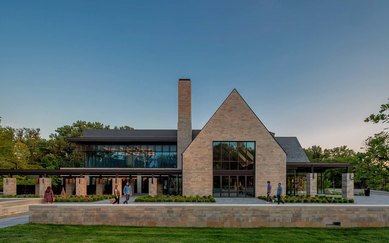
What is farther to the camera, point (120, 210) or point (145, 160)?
point (145, 160)

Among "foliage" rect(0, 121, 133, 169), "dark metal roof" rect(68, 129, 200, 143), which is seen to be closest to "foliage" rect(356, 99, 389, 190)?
"dark metal roof" rect(68, 129, 200, 143)

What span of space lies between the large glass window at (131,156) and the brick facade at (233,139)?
6.86m

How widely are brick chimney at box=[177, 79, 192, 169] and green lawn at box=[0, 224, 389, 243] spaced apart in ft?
62.9

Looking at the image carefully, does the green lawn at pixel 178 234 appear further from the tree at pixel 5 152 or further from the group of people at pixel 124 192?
the tree at pixel 5 152

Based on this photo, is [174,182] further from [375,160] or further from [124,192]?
[375,160]

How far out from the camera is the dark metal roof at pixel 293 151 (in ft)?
105

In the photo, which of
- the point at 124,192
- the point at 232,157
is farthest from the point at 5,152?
the point at 232,157

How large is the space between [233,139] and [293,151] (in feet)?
27.9

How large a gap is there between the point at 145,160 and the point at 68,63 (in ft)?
45.2

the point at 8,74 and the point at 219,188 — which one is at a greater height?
the point at 8,74

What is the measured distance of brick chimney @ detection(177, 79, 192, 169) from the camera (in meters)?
33.7

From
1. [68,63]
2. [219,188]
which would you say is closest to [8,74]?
[68,63]

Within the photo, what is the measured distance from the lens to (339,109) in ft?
105

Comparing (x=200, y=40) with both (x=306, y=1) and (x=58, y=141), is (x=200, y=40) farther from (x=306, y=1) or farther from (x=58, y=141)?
(x=58, y=141)
